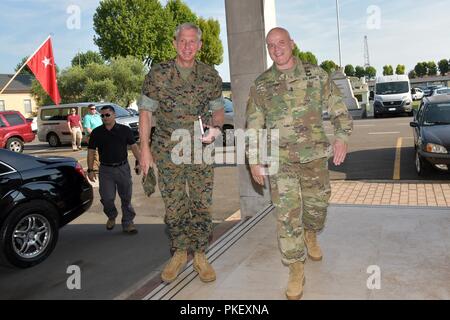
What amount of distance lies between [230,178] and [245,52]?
4.36 m

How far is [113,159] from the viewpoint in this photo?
555 centimetres

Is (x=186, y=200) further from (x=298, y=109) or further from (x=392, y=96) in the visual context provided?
(x=392, y=96)

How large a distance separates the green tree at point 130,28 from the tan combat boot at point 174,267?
41.4 meters

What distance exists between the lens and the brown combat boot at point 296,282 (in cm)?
311

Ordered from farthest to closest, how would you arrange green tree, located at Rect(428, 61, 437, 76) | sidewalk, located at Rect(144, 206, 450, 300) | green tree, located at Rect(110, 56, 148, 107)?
green tree, located at Rect(428, 61, 437, 76), green tree, located at Rect(110, 56, 148, 107), sidewalk, located at Rect(144, 206, 450, 300)

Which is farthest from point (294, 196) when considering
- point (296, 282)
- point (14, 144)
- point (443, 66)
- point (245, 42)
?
point (443, 66)

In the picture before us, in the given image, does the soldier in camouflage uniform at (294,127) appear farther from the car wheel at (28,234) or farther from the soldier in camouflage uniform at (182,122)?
the car wheel at (28,234)

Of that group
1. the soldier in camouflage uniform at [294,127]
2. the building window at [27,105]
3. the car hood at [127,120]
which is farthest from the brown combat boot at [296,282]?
the building window at [27,105]

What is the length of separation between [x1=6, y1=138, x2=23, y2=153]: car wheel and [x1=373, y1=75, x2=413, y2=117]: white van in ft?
55.4

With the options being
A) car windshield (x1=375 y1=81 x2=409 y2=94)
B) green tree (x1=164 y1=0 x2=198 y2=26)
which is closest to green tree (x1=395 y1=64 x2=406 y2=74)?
green tree (x1=164 y1=0 x2=198 y2=26)

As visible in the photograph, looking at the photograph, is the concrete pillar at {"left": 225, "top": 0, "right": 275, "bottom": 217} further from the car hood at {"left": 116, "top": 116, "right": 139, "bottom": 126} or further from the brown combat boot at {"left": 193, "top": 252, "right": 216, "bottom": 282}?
the car hood at {"left": 116, "top": 116, "right": 139, "bottom": 126}

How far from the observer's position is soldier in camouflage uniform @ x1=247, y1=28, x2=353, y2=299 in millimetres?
3156

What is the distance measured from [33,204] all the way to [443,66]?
117 meters

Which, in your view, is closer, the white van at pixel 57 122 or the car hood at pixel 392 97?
the white van at pixel 57 122
